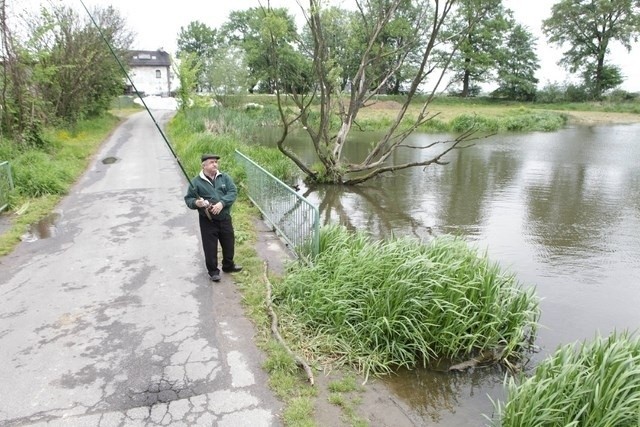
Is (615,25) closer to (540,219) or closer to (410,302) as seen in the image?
(540,219)

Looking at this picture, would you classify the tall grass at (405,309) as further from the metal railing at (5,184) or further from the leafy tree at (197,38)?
the leafy tree at (197,38)

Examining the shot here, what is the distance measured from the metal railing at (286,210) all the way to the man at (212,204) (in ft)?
3.51

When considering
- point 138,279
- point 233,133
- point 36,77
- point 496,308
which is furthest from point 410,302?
point 233,133

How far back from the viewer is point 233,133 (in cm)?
1973

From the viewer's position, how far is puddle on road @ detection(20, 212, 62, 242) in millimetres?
7641

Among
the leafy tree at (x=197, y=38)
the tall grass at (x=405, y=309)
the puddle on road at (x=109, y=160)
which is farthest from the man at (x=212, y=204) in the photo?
the leafy tree at (x=197, y=38)

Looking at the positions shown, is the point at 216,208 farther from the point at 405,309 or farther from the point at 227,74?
the point at 227,74

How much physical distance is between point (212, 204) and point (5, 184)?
258 inches

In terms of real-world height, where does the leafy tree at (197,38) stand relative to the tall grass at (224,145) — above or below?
above

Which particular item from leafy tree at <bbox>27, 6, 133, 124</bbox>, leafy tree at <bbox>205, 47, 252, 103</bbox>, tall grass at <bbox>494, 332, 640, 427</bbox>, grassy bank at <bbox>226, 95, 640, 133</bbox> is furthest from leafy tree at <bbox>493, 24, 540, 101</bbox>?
tall grass at <bbox>494, 332, 640, 427</bbox>

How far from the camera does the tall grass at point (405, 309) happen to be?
15.0 feet

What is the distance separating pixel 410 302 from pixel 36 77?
46.3 ft

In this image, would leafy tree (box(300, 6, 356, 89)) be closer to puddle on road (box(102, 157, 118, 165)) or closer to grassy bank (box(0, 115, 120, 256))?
puddle on road (box(102, 157, 118, 165))

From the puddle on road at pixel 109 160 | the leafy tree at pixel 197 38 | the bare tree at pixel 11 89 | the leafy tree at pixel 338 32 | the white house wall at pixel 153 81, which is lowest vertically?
the puddle on road at pixel 109 160
